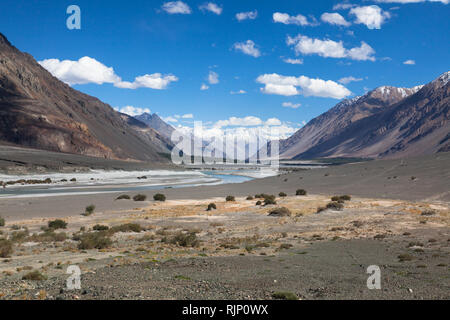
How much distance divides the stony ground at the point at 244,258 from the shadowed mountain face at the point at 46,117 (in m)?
97.7

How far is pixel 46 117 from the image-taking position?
391ft

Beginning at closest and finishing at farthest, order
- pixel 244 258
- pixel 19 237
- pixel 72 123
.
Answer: pixel 244 258
pixel 19 237
pixel 72 123

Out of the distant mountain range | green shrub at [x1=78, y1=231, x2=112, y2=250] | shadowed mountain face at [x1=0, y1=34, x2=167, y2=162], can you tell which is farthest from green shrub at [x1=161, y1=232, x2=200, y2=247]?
shadowed mountain face at [x1=0, y1=34, x2=167, y2=162]

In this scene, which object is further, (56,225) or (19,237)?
(56,225)

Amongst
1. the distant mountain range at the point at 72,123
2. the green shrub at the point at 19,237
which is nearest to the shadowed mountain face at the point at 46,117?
the distant mountain range at the point at 72,123

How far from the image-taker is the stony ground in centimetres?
941

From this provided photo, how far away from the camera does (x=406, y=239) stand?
703 inches

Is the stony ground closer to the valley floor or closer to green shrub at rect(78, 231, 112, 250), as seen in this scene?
the valley floor

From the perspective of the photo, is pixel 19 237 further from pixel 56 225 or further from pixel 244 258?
pixel 244 258

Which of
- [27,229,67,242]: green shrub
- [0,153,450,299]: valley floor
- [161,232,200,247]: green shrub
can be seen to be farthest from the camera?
[27,229,67,242]: green shrub

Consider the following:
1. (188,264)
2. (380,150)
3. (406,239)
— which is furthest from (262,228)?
(380,150)

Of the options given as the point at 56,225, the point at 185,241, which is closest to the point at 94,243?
the point at 185,241

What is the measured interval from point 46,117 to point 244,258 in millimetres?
120403

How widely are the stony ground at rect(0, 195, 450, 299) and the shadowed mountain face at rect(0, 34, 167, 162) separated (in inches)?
3847
